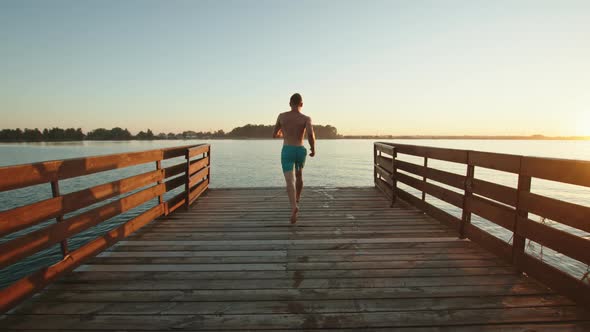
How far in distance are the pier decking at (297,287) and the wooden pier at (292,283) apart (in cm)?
1

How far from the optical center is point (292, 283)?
3.03 metres

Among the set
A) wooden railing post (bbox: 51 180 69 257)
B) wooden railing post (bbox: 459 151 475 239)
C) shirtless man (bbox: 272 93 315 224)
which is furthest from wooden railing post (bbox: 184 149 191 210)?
wooden railing post (bbox: 459 151 475 239)

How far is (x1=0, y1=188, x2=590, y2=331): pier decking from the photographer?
241 centimetres

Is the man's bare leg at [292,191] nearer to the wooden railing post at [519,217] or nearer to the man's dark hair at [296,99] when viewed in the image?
the man's dark hair at [296,99]

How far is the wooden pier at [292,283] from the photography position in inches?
95.3

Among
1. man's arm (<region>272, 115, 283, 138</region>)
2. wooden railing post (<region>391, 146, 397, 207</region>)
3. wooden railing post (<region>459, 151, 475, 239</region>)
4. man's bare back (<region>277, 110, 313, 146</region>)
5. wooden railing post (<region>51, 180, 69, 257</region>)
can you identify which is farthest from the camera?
wooden railing post (<region>391, 146, 397, 207</region>)

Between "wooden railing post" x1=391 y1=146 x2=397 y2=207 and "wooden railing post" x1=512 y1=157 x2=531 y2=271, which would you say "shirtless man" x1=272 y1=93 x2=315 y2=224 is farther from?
"wooden railing post" x1=512 y1=157 x2=531 y2=271

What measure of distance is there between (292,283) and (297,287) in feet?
0.32

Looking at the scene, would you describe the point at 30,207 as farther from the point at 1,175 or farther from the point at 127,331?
the point at 127,331

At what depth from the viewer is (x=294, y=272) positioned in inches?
129

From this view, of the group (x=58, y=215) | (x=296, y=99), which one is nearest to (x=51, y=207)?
(x=58, y=215)

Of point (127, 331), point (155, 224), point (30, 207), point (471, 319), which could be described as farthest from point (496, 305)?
point (155, 224)

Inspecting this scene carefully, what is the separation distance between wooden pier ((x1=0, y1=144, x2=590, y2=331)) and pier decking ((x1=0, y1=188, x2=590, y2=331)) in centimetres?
1

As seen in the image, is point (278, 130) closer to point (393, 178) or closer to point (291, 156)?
point (291, 156)
